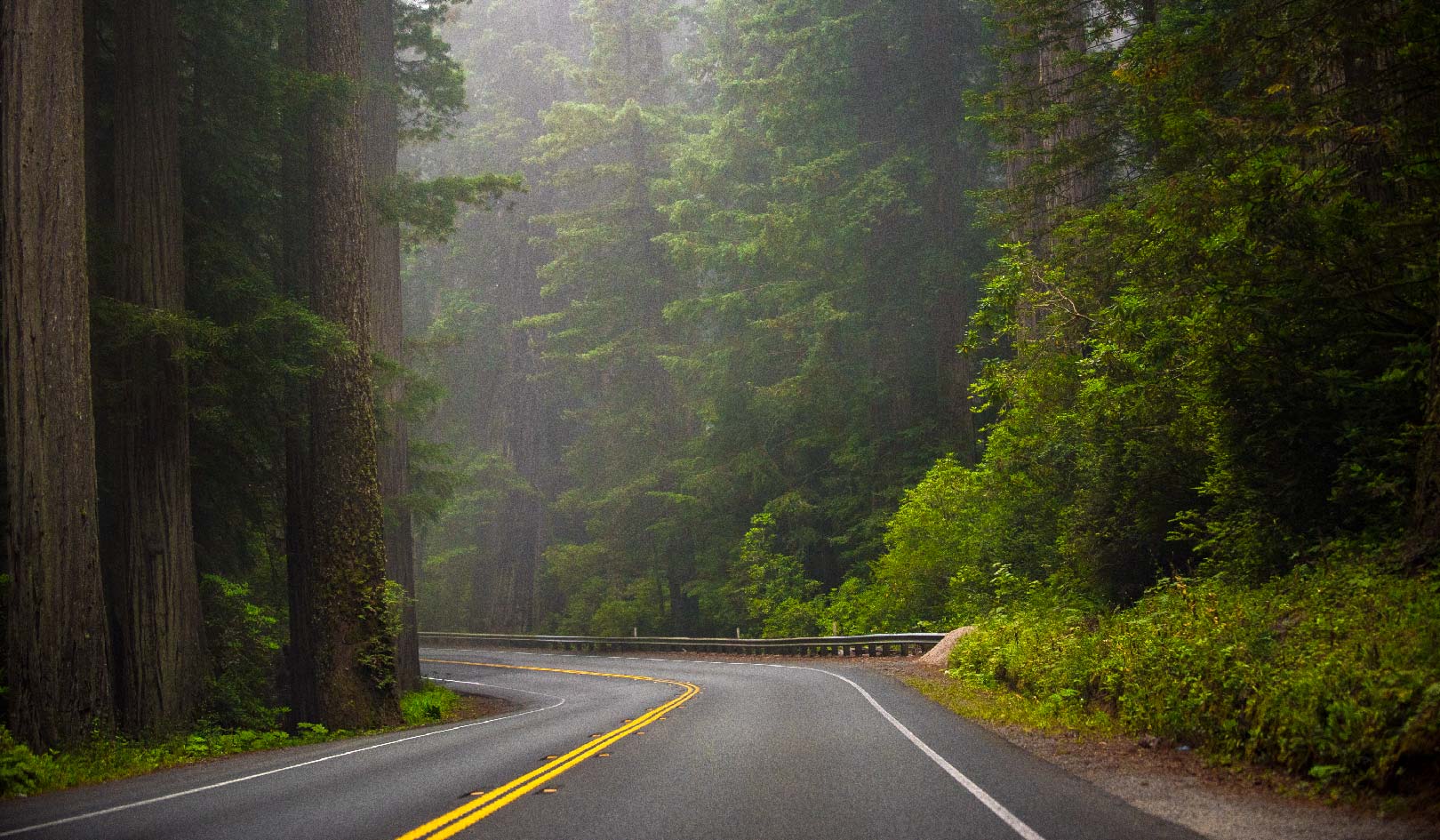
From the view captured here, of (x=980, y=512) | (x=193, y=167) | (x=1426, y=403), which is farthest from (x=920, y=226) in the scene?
(x=1426, y=403)

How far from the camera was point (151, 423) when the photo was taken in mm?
15234

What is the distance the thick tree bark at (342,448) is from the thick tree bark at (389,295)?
540 centimetres

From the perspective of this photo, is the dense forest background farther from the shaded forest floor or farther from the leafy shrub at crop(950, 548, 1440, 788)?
the shaded forest floor

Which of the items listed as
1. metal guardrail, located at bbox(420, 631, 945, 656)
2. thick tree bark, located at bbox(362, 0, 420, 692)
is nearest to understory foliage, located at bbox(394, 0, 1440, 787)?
metal guardrail, located at bbox(420, 631, 945, 656)

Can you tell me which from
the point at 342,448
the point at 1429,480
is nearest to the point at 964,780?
the point at 1429,480

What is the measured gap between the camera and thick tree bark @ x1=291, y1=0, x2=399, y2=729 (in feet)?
54.2

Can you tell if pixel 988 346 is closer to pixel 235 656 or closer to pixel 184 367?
pixel 235 656

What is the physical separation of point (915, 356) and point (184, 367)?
23225mm

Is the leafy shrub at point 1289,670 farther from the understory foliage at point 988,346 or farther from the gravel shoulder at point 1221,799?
the gravel shoulder at point 1221,799

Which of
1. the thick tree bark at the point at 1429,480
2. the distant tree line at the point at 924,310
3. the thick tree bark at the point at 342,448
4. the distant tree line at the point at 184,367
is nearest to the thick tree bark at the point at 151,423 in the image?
the distant tree line at the point at 184,367

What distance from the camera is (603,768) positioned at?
9.51 metres

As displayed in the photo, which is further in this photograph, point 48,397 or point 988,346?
point 988,346

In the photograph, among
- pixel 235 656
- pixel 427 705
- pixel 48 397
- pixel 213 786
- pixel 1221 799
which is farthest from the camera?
pixel 427 705

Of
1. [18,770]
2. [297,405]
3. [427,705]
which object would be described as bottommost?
[427,705]
